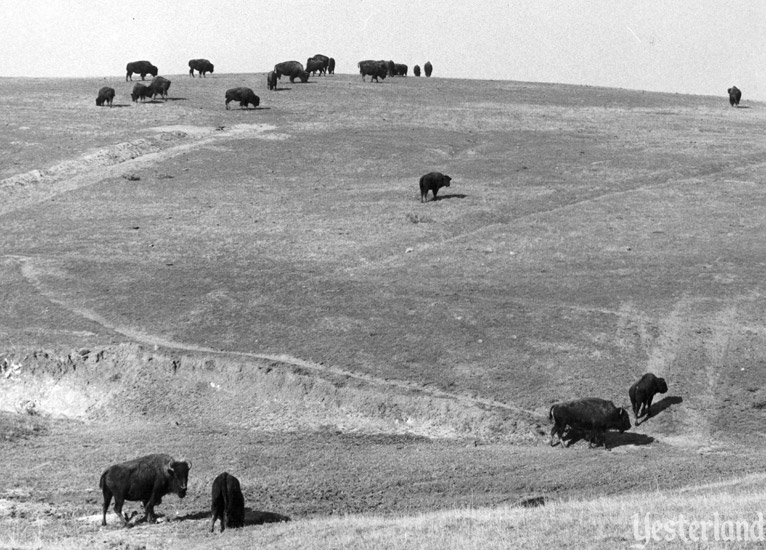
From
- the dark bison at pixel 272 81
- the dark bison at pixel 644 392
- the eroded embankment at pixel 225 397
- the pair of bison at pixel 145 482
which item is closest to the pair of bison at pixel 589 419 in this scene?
the eroded embankment at pixel 225 397

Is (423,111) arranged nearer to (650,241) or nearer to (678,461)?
(650,241)

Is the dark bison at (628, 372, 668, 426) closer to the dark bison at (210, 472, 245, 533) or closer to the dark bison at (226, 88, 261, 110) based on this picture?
the dark bison at (210, 472, 245, 533)

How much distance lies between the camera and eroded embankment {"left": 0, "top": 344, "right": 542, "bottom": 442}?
77.4 ft

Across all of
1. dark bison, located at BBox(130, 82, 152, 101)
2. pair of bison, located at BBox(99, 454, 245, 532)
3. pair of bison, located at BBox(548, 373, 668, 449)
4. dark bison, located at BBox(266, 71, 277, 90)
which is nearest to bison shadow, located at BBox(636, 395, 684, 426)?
pair of bison, located at BBox(548, 373, 668, 449)

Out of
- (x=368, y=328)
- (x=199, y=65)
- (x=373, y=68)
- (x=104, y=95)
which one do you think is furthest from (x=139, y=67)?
(x=368, y=328)

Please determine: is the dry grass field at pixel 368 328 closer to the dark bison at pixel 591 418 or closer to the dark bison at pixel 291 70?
the dark bison at pixel 591 418

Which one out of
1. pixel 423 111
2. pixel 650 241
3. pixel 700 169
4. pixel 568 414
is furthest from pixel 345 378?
pixel 423 111

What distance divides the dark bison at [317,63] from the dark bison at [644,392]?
55.0 m

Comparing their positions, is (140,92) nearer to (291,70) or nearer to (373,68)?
(291,70)

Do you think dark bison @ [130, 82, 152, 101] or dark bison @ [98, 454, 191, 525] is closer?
dark bison @ [98, 454, 191, 525]

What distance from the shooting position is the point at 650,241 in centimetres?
3597

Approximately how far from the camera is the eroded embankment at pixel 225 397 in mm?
23594

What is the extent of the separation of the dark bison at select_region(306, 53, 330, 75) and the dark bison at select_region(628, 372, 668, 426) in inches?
2167

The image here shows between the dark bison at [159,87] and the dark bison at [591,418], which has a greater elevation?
the dark bison at [159,87]
